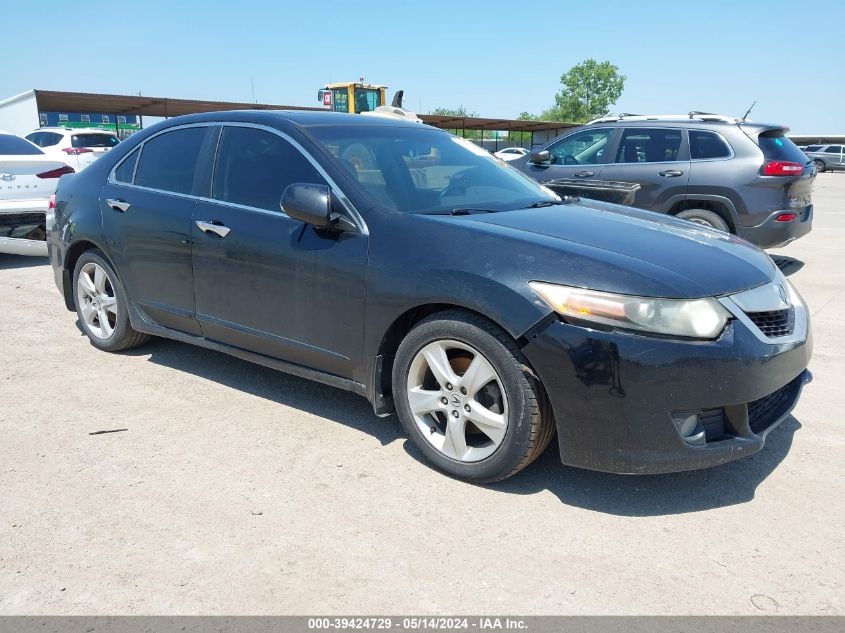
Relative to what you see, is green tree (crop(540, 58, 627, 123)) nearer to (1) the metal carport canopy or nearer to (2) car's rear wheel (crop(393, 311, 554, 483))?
(1) the metal carport canopy

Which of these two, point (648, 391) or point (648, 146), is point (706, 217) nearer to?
point (648, 146)

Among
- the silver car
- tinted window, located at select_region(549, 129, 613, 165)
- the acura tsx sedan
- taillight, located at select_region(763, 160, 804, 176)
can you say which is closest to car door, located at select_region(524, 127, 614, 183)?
tinted window, located at select_region(549, 129, 613, 165)

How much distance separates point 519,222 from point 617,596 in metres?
1.70

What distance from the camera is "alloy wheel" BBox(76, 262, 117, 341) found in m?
4.83

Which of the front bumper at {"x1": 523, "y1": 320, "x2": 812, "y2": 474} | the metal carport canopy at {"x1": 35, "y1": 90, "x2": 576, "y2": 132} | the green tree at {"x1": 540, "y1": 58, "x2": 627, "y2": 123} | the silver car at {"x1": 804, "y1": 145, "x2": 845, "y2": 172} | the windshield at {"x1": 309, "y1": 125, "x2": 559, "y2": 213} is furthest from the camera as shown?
the green tree at {"x1": 540, "y1": 58, "x2": 627, "y2": 123}

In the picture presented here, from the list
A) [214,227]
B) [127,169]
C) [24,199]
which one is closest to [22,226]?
[24,199]

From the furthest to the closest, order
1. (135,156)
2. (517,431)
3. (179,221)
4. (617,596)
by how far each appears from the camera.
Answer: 1. (135,156)
2. (179,221)
3. (517,431)
4. (617,596)

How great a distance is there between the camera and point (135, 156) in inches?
182

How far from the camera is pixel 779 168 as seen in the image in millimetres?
7363

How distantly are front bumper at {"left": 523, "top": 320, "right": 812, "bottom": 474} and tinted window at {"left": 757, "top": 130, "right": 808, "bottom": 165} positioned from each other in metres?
5.43

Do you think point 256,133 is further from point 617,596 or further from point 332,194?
point 617,596

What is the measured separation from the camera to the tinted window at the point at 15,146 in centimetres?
867

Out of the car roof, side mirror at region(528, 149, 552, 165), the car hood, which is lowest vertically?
the car hood

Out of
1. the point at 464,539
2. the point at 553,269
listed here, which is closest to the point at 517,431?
the point at 464,539
